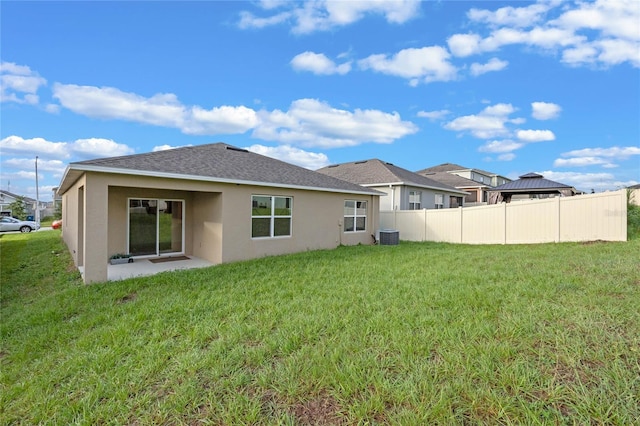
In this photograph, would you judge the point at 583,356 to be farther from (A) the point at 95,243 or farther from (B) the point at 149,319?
(A) the point at 95,243

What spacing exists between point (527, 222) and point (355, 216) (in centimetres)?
676

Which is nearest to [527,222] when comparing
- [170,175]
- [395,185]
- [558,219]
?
[558,219]

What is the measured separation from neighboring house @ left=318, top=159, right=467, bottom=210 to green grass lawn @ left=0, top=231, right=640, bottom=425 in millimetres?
11474

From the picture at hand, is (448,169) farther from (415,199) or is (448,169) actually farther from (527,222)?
(527,222)

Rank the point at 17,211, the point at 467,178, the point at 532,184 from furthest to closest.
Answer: the point at 17,211, the point at 467,178, the point at 532,184

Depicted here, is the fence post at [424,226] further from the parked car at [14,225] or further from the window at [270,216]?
the parked car at [14,225]

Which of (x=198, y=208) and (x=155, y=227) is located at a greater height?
(x=198, y=208)

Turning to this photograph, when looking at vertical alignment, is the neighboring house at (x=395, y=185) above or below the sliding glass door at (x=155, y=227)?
above

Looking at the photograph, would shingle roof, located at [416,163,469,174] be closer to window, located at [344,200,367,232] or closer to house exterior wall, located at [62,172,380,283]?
window, located at [344,200,367,232]

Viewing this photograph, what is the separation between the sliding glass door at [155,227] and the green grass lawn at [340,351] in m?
3.74

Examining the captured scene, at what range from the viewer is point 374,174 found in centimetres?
1947

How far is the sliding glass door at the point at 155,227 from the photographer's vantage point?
1020 cm

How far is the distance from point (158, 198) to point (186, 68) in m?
6.20

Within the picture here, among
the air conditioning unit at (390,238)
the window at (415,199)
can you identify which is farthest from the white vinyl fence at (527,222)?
the window at (415,199)
